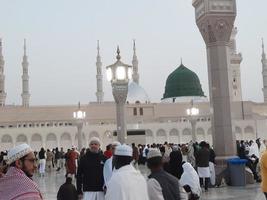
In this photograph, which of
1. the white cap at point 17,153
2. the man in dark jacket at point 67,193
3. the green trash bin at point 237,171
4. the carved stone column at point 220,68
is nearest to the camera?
the white cap at point 17,153

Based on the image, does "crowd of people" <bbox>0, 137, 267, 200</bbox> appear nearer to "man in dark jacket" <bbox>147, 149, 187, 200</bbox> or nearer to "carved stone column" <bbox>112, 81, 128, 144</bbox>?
"man in dark jacket" <bbox>147, 149, 187, 200</bbox>

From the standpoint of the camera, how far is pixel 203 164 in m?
9.31

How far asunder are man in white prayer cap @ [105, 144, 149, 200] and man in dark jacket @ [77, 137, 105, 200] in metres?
2.16

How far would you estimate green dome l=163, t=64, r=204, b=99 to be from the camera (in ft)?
169

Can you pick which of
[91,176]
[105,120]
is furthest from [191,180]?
[105,120]

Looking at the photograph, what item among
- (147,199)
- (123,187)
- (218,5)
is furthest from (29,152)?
(218,5)

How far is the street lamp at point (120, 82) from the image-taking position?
43.9 ft

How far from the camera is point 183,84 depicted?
168 ft

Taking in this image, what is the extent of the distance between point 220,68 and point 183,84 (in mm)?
41095

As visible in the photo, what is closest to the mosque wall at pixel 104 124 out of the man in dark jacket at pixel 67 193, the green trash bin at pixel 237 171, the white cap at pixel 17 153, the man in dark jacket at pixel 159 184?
the green trash bin at pixel 237 171

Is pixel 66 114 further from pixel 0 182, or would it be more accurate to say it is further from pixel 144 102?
pixel 0 182

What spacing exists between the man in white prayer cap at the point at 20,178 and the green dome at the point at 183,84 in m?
49.1

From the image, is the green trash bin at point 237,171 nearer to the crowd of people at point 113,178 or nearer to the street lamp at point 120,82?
the crowd of people at point 113,178

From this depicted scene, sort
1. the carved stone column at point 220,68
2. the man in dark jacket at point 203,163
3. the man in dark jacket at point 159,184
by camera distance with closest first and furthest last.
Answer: the man in dark jacket at point 159,184 → the man in dark jacket at point 203,163 → the carved stone column at point 220,68
